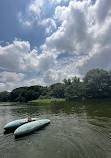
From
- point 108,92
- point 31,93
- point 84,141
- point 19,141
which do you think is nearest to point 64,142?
point 84,141

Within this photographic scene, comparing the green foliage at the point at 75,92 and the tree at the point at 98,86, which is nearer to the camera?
the tree at the point at 98,86

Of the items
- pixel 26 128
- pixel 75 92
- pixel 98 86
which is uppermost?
pixel 98 86

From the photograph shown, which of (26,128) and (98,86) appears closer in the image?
(26,128)

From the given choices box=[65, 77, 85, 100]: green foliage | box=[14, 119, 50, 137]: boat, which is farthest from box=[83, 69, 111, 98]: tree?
box=[14, 119, 50, 137]: boat

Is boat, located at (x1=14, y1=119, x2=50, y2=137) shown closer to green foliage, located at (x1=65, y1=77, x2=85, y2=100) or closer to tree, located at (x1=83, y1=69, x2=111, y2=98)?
green foliage, located at (x1=65, y1=77, x2=85, y2=100)

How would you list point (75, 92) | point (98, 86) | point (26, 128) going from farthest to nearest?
point (75, 92) < point (98, 86) < point (26, 128)

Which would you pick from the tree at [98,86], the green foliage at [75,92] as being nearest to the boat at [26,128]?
the green foliage at [75,92]

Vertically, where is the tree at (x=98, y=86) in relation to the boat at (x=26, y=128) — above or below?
above

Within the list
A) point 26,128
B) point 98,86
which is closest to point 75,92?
point 98,86

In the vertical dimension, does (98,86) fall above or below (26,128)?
above

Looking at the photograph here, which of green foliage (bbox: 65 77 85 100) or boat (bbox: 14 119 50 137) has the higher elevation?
green foliage (bbox: 65 77 85 100)

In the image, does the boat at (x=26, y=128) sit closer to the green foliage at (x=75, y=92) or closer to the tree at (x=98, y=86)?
the green foliage at (x=75, y=92)

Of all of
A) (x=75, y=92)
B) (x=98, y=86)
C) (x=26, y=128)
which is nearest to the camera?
(x=26, y=128)

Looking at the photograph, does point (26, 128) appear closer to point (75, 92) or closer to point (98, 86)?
point (98, 86)
